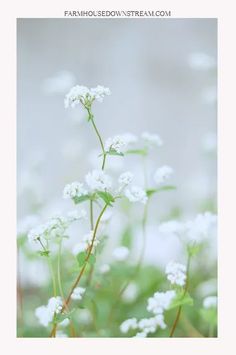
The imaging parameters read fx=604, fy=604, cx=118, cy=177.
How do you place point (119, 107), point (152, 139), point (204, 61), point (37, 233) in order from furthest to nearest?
point (119, 107), point (204, 61), point (152, 139), point (37, 233)

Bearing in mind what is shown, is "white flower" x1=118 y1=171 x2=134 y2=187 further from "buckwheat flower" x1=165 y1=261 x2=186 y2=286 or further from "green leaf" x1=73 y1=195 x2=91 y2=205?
"buckwheat flower" x1=165 y1=261 x2=186 y2=286

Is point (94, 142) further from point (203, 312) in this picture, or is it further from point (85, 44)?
point (203, 312)

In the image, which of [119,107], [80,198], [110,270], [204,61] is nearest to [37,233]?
[80,198]

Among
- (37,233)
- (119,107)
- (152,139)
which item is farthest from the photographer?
(119,107)

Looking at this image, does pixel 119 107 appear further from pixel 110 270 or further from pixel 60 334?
pixel 60 334

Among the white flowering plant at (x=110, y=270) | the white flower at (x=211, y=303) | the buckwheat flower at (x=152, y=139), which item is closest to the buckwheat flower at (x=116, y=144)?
the white flowering plant at (x=110, y=270)
